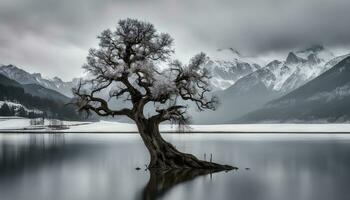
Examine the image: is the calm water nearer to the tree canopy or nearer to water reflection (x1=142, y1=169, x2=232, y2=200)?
water reflection (x1=142, y1=169, x2=232, y2=200)

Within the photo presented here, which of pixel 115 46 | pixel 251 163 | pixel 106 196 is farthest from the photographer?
pixel 251 163

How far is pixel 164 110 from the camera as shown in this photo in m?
41.7

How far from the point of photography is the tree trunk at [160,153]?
4112 cm

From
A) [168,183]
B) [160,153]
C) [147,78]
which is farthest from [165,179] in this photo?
[147,78]

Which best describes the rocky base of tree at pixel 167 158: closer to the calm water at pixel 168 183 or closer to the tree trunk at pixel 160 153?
the tree trunk at pixel 160 153

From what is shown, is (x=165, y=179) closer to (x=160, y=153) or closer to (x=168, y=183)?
(x=168, y=183)

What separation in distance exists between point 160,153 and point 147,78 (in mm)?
7129

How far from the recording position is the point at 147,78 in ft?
132

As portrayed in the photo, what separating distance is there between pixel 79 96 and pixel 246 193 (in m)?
19.1

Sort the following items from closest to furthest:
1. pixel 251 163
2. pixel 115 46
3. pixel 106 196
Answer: pixel 106 196 < pixel 115 46 < pixel 251 163

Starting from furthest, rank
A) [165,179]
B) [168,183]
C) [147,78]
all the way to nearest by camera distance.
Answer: [147,78] < [165,179] < [168,183]

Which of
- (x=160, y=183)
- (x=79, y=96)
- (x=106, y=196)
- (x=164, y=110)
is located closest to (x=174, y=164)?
(x=164, y=110)

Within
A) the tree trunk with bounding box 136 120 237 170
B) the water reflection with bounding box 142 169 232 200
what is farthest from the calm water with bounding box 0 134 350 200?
the tree trunk with bounding box 136 120 237 170

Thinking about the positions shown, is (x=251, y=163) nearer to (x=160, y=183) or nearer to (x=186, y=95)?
(x=186, y=95)
